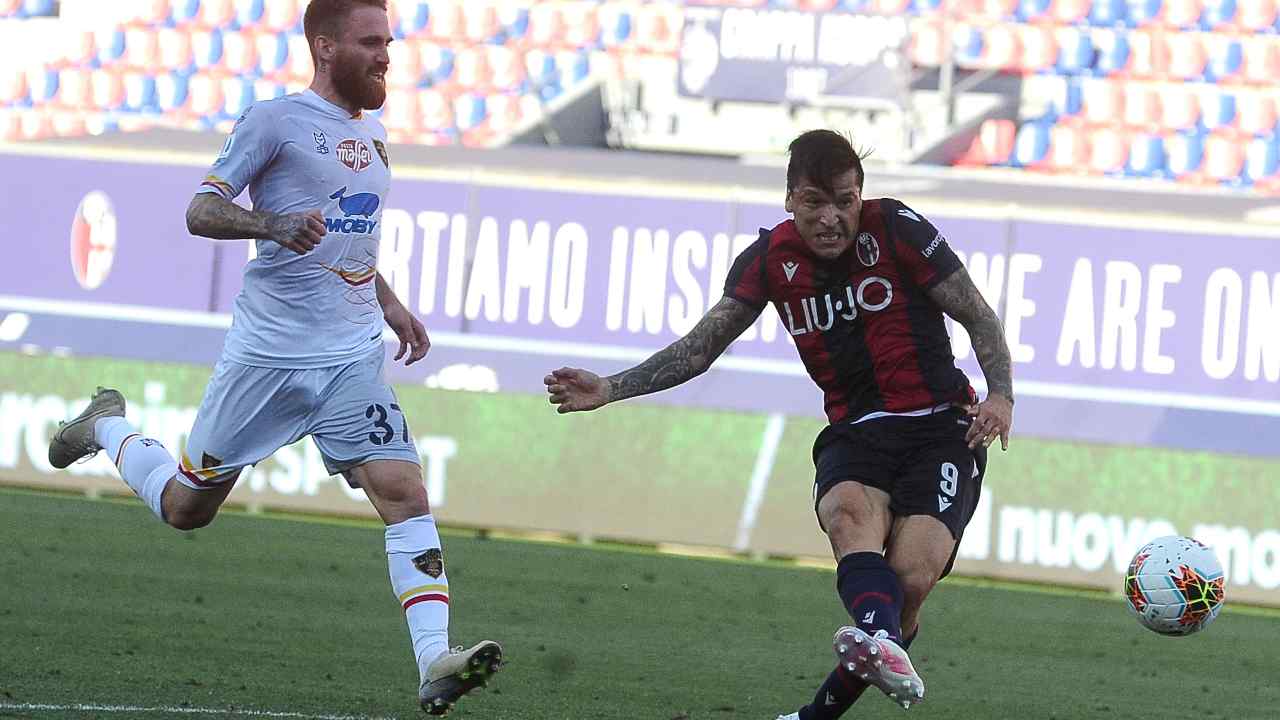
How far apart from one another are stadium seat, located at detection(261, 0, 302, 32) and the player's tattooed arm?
16397mm

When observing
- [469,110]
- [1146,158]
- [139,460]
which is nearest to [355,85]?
[139,460]

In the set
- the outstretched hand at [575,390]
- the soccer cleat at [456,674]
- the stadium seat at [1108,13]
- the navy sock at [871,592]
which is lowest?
the soccer cleat at [456,674]

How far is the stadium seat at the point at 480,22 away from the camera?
68.6 feet

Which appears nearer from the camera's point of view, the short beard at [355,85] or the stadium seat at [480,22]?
the short beard at [355,85]

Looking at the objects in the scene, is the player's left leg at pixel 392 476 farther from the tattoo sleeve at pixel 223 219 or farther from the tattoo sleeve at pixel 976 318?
the tattoo sleeve at pixel 976 318

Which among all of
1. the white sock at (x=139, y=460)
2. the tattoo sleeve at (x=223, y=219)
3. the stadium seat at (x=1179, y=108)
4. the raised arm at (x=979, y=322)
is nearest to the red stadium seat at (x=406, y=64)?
the stadium seat at (x=1179, y=108)

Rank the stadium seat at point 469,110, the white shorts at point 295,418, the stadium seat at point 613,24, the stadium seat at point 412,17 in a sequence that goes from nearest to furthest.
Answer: the white shorts at point 295,418, the stadium seat at point 469,110, the stadium seat at point 613,24, the stadium seat at point 412,17

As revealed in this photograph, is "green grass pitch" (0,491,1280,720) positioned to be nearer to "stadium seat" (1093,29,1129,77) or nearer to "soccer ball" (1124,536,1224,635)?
"soccer ball" (1124,536,1224,635)

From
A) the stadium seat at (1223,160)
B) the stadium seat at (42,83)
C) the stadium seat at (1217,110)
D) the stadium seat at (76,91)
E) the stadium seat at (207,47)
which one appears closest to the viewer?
the stadium seat at (1223,160)

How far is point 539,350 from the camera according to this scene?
14.6m

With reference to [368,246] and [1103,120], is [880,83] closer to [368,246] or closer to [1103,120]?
[1103,120]

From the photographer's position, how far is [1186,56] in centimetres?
1959

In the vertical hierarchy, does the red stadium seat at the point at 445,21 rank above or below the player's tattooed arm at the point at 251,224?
below

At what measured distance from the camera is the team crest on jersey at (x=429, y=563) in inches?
214
